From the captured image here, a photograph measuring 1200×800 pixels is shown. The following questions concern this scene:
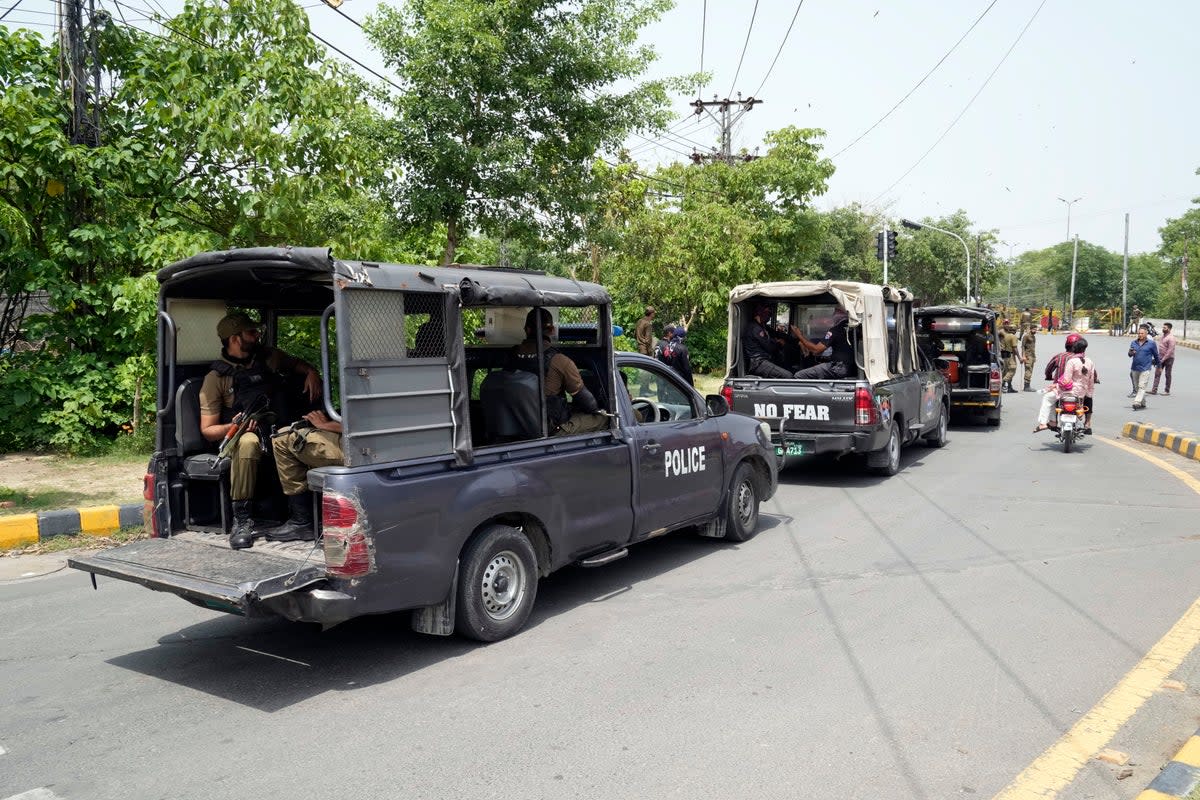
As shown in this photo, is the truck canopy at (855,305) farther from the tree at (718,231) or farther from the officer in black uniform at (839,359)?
the tree at (718,231)

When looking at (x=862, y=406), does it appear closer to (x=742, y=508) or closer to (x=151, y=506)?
(x=742, y=508)

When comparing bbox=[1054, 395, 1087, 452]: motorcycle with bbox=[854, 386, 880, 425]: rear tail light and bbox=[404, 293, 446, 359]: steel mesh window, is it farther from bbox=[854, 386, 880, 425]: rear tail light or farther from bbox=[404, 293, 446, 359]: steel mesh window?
bbox=[404, 293, 446, 359]: steel mesh window

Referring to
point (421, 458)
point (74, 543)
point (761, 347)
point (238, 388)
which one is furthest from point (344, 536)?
point (761, 347)

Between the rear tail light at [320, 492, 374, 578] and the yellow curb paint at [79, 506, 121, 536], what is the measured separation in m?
4.94

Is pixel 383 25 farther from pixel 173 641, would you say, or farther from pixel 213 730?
pixel 213 730

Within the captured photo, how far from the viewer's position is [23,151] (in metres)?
A: 11.0

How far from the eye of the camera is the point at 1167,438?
1369cm

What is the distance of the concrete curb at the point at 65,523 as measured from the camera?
8.13 m

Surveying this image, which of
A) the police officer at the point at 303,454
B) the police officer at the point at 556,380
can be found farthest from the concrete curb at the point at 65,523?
the police officer at the point at 556,380

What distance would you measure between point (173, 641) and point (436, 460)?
205 centimetres

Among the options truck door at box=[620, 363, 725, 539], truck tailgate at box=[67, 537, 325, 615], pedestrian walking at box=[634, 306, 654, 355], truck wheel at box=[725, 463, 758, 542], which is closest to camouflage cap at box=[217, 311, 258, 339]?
truck tailgate at box=[67, 537, 325, 615]

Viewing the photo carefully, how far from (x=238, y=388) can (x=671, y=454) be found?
3.02m

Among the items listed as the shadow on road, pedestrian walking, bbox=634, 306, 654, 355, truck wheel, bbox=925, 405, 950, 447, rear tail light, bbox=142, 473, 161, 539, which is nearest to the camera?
the shadow on road

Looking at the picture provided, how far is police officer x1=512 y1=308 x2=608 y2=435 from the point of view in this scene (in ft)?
21.1
